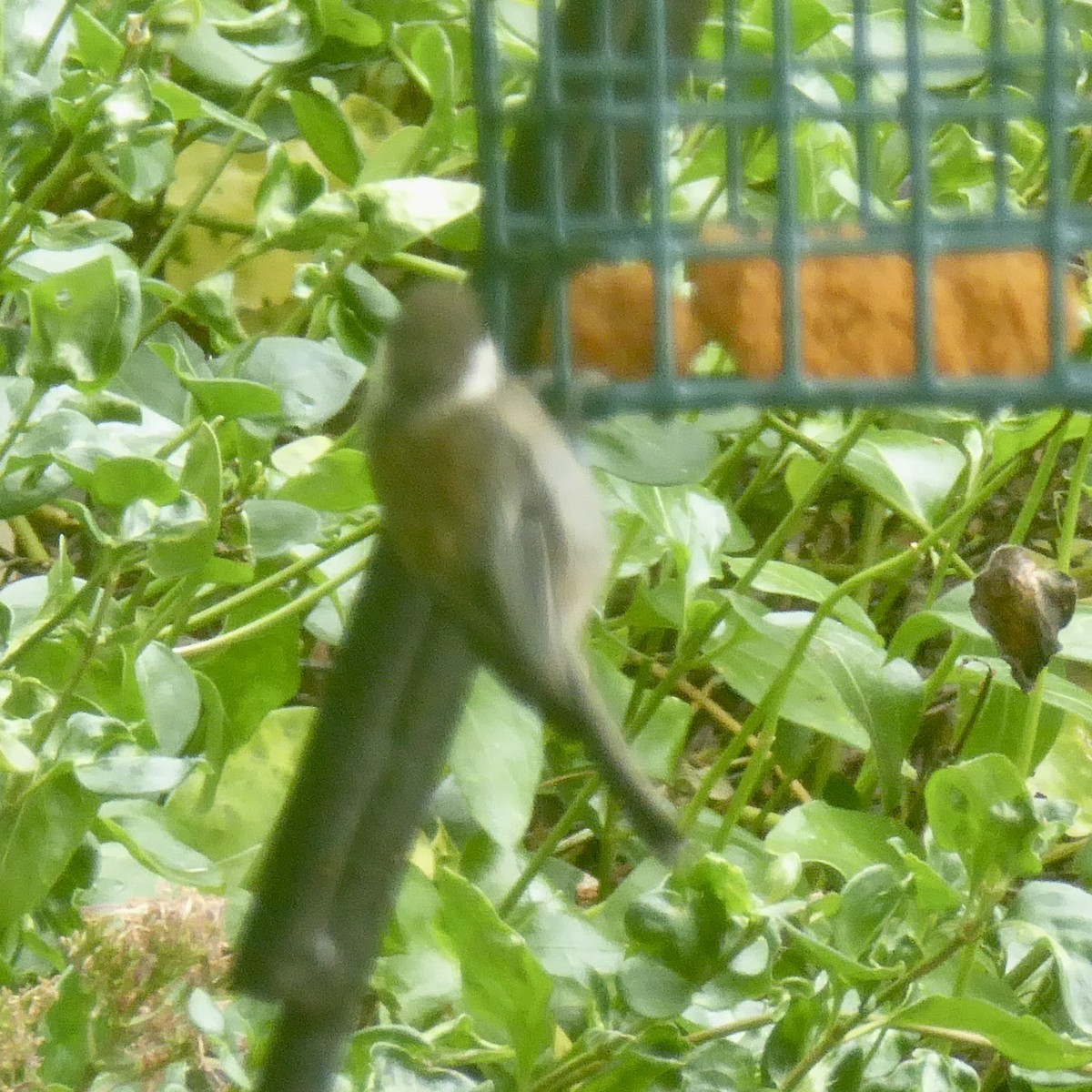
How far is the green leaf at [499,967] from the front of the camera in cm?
100

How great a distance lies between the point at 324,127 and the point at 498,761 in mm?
431

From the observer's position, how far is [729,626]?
1.34 metres

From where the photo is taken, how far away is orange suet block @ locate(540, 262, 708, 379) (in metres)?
0.94

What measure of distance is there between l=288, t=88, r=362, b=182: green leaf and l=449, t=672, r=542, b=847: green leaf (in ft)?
1.18

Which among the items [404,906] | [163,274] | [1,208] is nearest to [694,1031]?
[404,906]

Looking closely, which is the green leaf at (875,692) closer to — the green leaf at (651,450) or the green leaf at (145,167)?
the green leaf at (651,450)

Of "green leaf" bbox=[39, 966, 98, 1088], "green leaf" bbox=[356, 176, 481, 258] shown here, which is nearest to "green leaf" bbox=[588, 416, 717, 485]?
"green leaf" bbox=[356, 176, 481, 258]

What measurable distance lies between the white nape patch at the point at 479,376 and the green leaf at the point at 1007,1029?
0.41 metres

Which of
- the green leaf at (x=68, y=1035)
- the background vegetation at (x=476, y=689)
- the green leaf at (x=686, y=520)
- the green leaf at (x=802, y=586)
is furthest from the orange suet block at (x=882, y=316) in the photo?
the green leaf at (x=68, y=1035)

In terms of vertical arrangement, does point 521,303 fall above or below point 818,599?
above

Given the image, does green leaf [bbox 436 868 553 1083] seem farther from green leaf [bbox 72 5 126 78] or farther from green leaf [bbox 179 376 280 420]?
green leaf [bbox 72 5 126 78]

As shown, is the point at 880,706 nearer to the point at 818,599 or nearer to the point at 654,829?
the point at 818,599

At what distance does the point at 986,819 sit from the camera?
3.23ft

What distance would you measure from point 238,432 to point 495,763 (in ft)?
0.83
